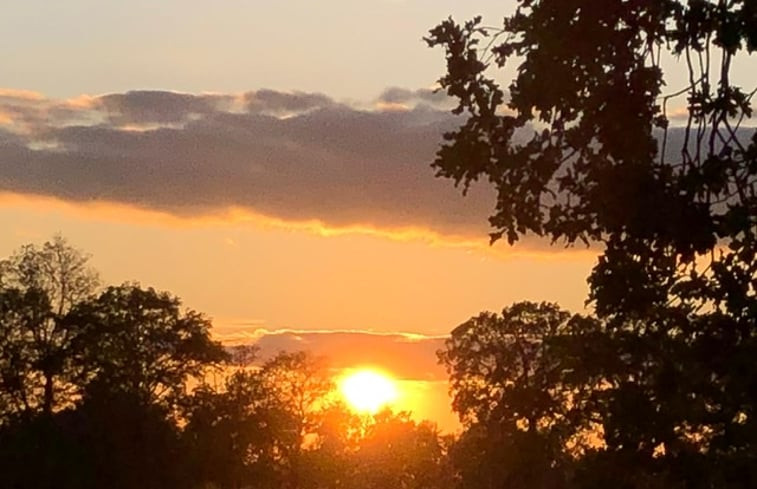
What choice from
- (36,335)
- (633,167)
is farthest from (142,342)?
(633,167)

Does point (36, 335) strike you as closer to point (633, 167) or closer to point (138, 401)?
point (138, 401)

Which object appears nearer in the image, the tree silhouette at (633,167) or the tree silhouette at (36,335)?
the tree silhouette at (633,167)

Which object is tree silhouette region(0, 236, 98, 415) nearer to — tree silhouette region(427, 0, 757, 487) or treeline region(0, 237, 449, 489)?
treeline region(0, 237, 449, 489)

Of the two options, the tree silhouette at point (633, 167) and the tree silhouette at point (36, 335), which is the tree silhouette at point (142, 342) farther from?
the tree silhouette at point (633, 167)

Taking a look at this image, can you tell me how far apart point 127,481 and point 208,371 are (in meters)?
16.5

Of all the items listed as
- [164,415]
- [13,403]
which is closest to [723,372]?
[164,415]

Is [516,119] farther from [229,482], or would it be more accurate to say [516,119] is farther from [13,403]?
[229,482]

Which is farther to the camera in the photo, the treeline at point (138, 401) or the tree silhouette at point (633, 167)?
the treeline at point (138, 401)

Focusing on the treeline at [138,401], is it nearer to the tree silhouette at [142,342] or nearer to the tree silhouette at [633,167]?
the tree silhouette at [142,342]

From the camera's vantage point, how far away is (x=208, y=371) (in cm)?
8581

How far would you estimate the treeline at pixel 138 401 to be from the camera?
70.1 meters

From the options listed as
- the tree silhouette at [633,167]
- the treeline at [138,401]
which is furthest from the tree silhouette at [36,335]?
the tree silhouette at [633,167]

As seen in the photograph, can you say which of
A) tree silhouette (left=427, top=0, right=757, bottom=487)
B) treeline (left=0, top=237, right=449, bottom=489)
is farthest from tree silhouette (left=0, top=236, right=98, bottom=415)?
tree silhouette (left=427, top=0, right=757, bottom=487)

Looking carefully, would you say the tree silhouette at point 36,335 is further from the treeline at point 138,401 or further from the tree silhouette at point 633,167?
the tree silhouette at point 633,167
